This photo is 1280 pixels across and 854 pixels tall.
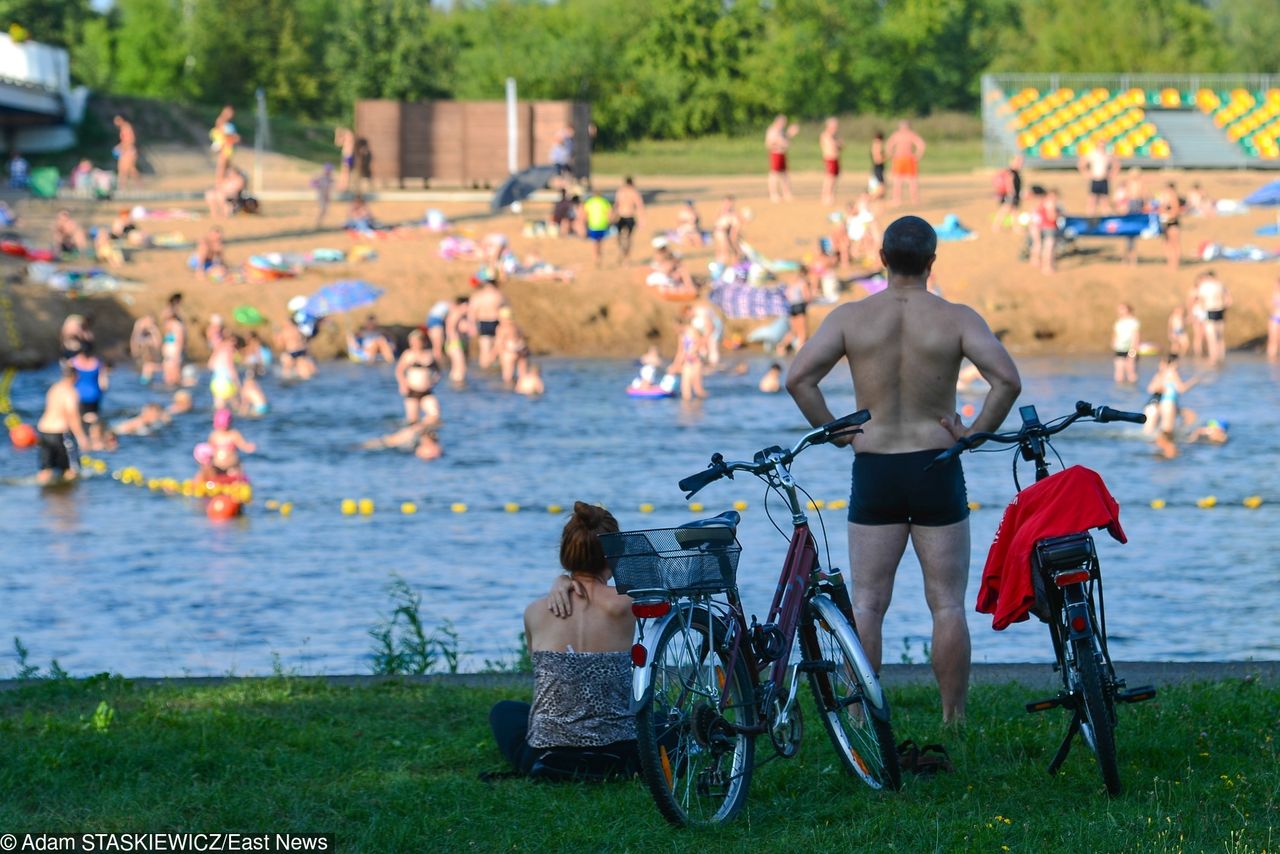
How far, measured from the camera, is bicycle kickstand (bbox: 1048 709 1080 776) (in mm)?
5473

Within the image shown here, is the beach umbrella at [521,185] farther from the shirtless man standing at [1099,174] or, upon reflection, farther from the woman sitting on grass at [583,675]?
the woman sitting on grass at [583,675]

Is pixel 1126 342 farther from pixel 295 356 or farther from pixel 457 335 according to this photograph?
pixel 295 356

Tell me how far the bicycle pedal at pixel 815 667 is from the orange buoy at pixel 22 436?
738 inches

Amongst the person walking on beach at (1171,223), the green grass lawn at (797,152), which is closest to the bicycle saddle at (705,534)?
the person walking on beach at (1171,223)

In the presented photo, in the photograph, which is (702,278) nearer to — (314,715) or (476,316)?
(476,316)

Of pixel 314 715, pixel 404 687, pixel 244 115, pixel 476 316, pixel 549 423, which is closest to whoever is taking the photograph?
pixel 314 715

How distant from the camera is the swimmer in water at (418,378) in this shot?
72.1 feet

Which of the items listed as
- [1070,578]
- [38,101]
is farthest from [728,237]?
[1070,578]

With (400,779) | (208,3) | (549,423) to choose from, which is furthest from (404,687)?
(208,3)

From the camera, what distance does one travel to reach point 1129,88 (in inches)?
1919

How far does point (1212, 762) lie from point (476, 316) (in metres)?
23.6

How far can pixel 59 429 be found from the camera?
19.4 meters

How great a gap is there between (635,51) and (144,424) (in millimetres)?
45255

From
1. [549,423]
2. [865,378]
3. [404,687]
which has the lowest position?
[549,423]
